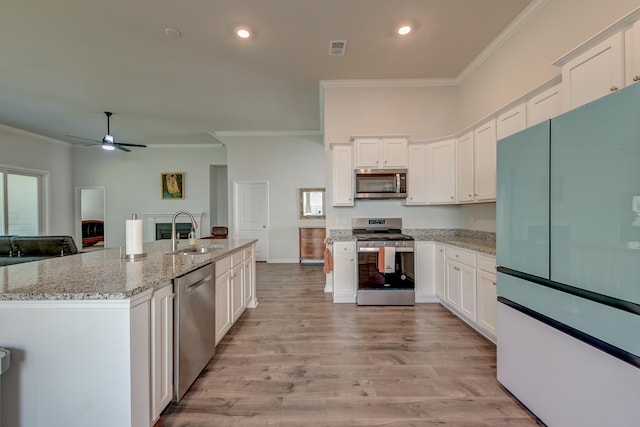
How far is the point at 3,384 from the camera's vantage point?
48.9 inches

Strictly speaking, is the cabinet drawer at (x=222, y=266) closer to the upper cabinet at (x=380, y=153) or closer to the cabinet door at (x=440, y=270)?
the upper cabinet at (x=380, y=153)

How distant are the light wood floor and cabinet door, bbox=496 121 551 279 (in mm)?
949

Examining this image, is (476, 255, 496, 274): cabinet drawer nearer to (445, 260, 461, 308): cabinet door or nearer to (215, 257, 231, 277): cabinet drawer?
(445, 260, 461, 308): cabinet door

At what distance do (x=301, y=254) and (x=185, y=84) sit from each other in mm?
4155

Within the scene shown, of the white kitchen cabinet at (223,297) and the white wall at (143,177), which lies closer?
the white kitchen cabinet at (223,297)

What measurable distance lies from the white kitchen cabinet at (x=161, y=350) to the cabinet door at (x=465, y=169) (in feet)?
10.8

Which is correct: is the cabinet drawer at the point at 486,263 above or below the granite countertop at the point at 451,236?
below

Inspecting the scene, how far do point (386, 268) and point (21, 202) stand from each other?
8811mm

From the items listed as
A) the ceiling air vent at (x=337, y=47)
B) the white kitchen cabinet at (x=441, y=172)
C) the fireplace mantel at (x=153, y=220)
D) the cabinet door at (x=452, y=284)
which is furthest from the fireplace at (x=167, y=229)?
the cabinet door at (x=452, y=284)

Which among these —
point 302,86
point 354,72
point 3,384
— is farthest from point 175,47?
point 3,384

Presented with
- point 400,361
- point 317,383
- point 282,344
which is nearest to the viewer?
point 317,383

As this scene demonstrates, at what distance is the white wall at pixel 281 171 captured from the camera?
6.68 metres

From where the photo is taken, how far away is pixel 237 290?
9.45ft

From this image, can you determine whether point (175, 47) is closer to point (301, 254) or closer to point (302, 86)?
point (302, 86)
